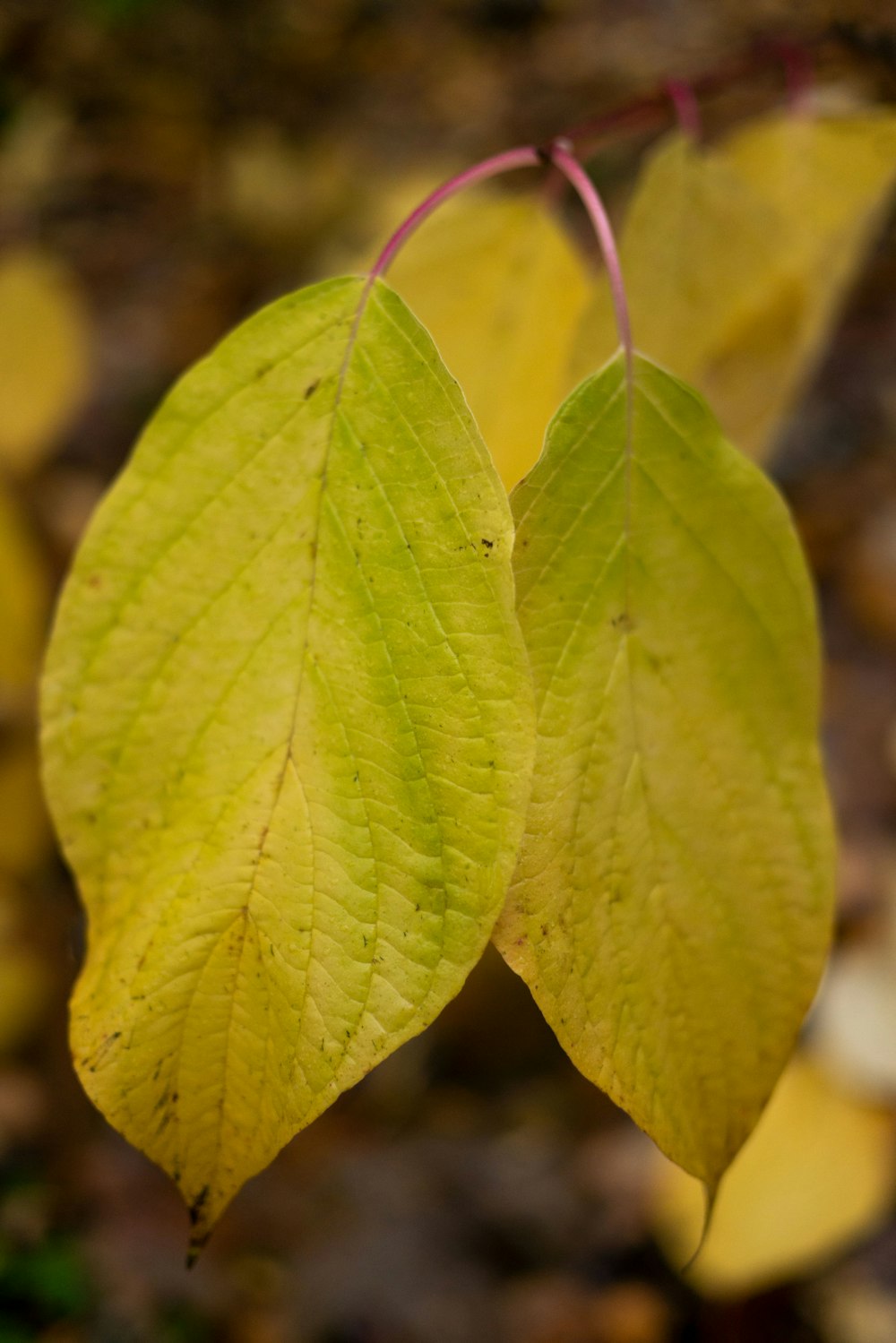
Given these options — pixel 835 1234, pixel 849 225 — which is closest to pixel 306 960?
pixel 849 225

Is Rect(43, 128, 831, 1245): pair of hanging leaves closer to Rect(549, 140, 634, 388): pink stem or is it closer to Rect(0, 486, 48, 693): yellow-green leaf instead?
Rect(549, 140, 634, 388): pink stem

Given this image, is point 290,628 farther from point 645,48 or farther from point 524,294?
point 645,48

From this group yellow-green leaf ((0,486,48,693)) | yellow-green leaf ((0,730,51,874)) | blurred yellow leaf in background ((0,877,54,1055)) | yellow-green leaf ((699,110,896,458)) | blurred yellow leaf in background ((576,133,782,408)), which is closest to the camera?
blurred yellow leaf in background ((576,133,782,408))

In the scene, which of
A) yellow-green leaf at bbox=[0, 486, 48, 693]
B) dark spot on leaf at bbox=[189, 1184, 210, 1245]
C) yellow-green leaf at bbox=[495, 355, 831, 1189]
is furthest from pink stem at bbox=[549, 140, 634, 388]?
yellow-green leaf at bbox=[0, 486, 48, 693]

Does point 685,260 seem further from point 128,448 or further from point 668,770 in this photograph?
point 128,448

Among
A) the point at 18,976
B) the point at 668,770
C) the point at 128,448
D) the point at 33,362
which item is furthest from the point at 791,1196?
the point at 128,448

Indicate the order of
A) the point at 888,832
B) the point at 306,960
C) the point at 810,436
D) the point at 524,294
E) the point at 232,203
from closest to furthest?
the point at 306,960, the point at 524,294, the point at 888,832, the point at 810,436, the point at 232,203

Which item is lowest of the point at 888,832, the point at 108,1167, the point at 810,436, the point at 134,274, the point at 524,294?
the point at 108,1167
